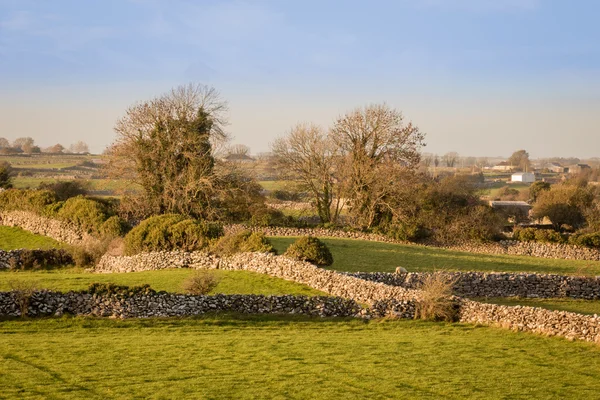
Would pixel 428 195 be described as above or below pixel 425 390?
above

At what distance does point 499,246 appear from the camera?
4822 centimetres

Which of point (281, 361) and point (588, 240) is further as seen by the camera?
point (588, 240)

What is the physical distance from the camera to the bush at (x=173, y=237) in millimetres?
34438

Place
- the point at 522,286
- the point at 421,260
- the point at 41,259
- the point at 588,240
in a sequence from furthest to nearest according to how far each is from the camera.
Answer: the point at 588,240, the point at 421,260, the point at 41,259, the point at 522,286

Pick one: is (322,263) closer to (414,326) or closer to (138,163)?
(414,326)

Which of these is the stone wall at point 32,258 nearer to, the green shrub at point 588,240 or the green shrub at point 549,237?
the green shrub at point 549,237

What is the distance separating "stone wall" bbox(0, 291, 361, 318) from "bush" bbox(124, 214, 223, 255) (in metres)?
11.4

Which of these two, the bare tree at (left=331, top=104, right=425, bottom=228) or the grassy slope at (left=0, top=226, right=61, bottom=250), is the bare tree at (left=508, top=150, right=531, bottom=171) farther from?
the grassy slope at (left=0, top=226, right=61, bottom=250)

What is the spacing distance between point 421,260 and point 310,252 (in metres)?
8.99

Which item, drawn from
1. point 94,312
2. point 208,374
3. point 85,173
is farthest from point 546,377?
point 85,173

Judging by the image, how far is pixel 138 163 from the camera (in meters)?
49.5

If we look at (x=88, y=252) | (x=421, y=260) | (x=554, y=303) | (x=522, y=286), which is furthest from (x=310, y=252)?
(x=88, y=252)

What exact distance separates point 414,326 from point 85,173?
98.4m

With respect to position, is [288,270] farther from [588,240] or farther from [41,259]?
[588,240]
